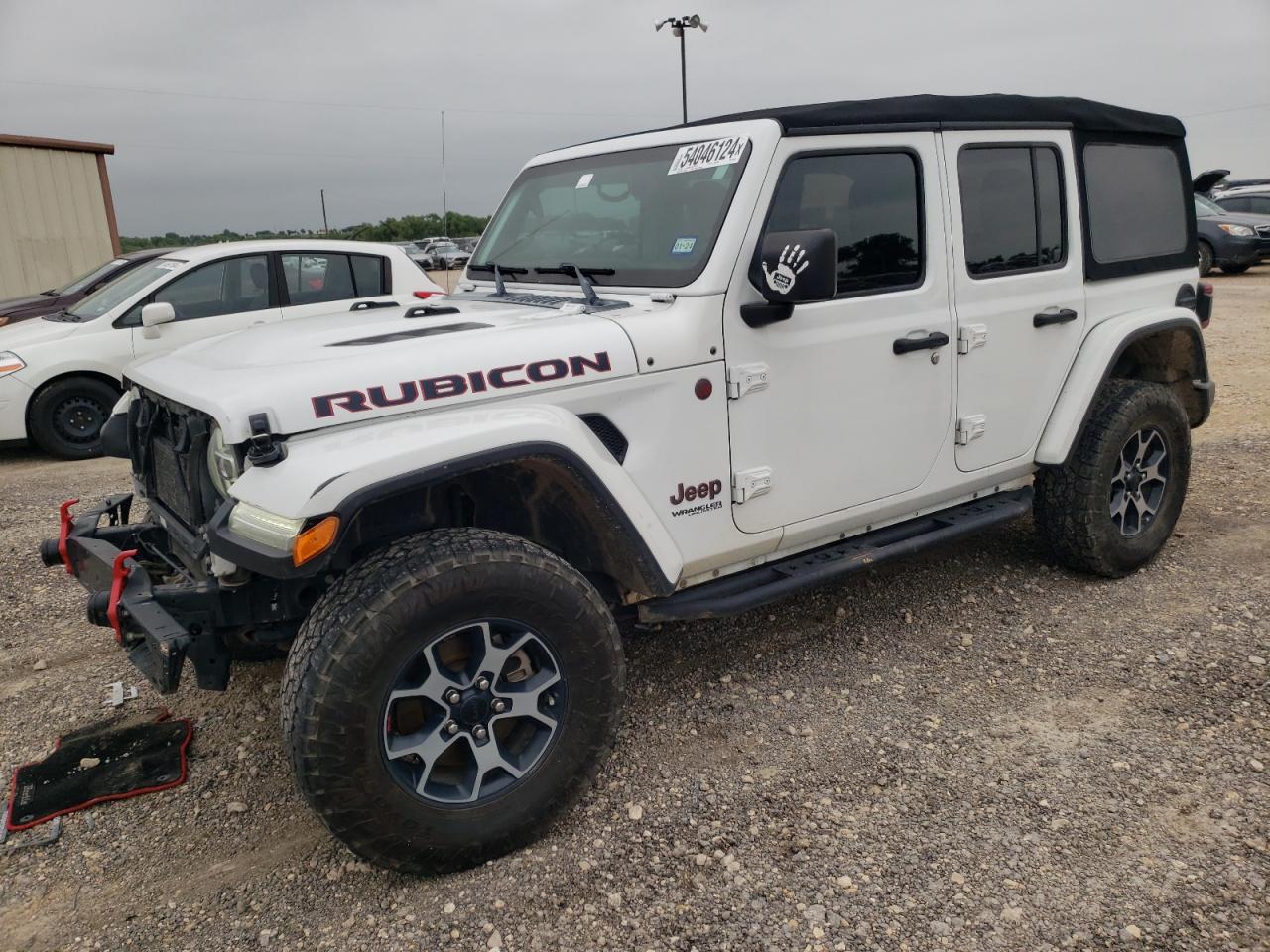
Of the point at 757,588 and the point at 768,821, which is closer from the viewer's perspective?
the point at 768,821

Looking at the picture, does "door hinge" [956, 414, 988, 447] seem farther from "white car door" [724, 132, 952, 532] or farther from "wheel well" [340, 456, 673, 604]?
"wheel well" [340, 456, 673, 604]

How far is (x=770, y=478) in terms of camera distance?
10.5 ft

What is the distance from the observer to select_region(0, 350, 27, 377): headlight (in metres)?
7.15

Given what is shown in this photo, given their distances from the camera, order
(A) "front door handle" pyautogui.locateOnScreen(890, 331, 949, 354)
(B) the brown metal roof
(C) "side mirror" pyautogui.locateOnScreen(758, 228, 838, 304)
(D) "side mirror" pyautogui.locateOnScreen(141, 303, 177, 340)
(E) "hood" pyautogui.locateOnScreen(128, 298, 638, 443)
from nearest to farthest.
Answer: (E) "hood" pyautogui.locateOnScreen(128, 298, 638, 443) → (C) "side mirror" pyautogui.locateOnScreen(758, 228, 838, 304) → (A) "front door handle" pyautogui.locateOnScreen(890, 331, 949, 354) → (D) "side mirror" pyautogui.locateOnScreen(141, 303, 177, 340) → (B) the brown metal roof

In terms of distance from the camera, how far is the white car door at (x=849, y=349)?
3137mm

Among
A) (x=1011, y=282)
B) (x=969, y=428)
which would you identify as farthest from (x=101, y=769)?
(x=1011, y=282)

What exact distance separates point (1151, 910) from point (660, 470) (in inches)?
67.9

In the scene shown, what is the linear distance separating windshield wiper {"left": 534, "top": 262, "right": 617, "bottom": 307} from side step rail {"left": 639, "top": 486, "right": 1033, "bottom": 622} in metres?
1.02

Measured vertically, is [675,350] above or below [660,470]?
above

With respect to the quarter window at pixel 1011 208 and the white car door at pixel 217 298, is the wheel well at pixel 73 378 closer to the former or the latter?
the white car door at pixel 217 298

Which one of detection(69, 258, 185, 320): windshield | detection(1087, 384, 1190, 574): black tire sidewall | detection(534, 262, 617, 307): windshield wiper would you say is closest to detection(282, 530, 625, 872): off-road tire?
detection(534, 262, 617, 307): windshield wiper

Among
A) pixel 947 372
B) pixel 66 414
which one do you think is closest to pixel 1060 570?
pixel 947 372

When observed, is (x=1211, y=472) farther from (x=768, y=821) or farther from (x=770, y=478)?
(x=768, y=821)

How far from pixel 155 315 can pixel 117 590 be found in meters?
5.04
